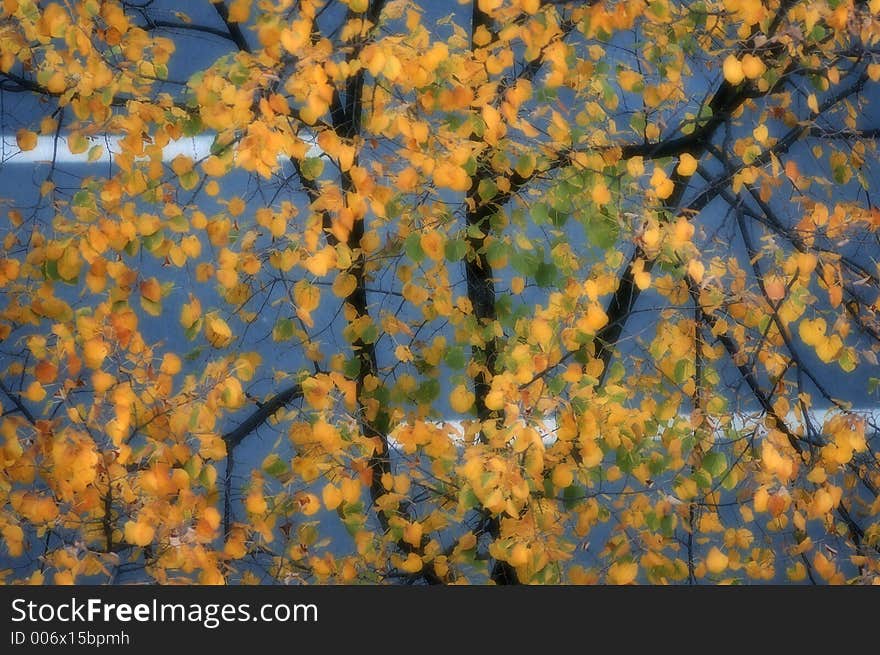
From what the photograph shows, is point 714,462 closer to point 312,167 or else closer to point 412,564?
point 412,564

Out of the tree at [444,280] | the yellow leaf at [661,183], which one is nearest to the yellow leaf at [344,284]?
the tree at [444,280]

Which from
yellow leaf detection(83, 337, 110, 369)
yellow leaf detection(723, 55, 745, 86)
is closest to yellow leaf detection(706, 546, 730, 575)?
Result: yellow leaf detection(723, 55, 745, 86)

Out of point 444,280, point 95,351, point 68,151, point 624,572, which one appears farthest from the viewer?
point 68,151

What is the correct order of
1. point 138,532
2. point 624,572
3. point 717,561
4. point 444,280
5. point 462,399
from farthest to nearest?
point 444,280
point 462,399
point 624,572
point 717,561
point 138,532

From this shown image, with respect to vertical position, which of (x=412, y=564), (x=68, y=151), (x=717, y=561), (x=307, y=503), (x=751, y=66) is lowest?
(x=412, y=564)

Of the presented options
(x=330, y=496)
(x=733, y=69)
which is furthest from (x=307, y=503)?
(x=733, y=69)

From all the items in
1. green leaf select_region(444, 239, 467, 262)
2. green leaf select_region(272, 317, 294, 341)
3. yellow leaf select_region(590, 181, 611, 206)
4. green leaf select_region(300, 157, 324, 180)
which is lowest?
green leaf select_region(272, 317, 294, 341)

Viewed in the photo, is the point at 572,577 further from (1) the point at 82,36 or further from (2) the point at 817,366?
(1) the point at 82,36

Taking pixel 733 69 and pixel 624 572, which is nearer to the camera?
pixel 733 69

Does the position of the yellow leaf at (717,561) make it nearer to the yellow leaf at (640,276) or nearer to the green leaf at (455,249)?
the yellow leaf at (640,276)

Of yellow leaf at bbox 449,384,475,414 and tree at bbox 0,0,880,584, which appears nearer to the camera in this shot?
tree at bbox 0,0,880,584

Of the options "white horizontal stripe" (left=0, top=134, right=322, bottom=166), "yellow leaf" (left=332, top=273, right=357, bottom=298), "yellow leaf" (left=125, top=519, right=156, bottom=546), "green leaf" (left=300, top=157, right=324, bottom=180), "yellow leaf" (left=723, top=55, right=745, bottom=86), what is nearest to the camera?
"yellow leaf" (left=125, top=519, right=156, bottom=546)

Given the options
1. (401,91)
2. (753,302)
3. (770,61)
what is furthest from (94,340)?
(770,61)

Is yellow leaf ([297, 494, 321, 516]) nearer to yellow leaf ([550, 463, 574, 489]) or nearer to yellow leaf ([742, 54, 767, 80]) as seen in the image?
yellow leaf ([550, 463, 574, 489])
